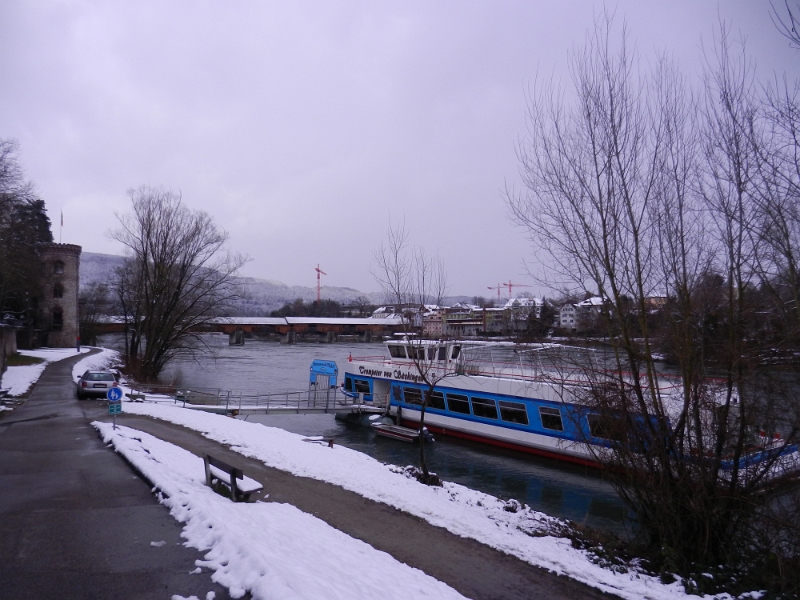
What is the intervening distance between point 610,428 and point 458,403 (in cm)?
1755

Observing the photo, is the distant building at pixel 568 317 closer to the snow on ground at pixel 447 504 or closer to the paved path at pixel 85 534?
the snow on ground at pixel 447 504

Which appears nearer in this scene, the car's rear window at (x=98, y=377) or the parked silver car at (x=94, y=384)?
the parked silver car at (x=94, y=384)

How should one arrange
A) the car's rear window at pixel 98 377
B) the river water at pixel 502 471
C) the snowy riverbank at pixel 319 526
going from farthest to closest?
the car's rear window at pixel 98 377 < the river water at pixel 502 471 < the snowy riverbank at pixel 319 526

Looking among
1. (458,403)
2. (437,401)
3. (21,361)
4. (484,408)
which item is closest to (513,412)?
(484,408)

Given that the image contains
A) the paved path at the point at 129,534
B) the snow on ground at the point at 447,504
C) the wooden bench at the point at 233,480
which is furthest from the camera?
the wooden bench at the point at 233,480

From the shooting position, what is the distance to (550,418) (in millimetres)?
23172

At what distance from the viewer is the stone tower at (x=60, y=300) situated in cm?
6016

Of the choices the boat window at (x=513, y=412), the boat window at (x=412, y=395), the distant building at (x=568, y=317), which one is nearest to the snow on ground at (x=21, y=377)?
the boat window at (x=412, y=395)

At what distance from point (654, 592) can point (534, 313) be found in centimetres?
510

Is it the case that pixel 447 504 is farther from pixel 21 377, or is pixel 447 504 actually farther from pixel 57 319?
pixel 57 319

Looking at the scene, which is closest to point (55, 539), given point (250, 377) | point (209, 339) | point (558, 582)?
point (558, 582)

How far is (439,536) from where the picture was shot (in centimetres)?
930

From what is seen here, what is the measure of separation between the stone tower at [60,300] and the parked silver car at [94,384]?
131 feet

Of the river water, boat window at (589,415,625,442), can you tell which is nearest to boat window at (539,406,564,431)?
the river water
